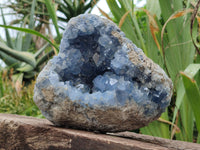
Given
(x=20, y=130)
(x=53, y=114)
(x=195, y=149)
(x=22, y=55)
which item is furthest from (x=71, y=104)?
(x=22, y=55)

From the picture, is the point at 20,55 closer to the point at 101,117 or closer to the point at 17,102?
the point at 17,102

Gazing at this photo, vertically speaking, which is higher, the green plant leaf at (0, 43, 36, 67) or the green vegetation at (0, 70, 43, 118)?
the green plant leaf at (0, 43, 36, 67)

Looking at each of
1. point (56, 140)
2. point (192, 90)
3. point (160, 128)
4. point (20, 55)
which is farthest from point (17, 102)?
point (192, 90)

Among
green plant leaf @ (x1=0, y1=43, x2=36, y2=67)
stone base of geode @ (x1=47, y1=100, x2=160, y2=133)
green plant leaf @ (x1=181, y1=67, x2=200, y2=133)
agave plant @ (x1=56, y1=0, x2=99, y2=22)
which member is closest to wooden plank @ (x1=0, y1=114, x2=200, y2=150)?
stone base of geode @ (x1=47, y1=100, x2=160, y2=133)

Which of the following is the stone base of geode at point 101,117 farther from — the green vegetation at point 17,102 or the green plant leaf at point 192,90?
the green vegetation at point 17,102

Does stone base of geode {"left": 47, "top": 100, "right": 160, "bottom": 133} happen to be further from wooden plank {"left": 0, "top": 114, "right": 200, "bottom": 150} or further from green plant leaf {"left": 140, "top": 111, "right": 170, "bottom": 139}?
green plant leaf {"left": 140, "top": 111, "right": 170, "bottom": 139}
